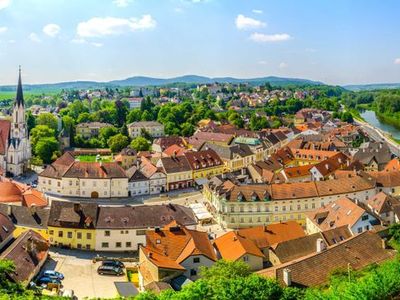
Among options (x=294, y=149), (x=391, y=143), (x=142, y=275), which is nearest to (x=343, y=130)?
(x=391, y=143)

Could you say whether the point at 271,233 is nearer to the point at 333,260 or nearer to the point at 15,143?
the point at 333,260

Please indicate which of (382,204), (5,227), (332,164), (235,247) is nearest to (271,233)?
(235,247)

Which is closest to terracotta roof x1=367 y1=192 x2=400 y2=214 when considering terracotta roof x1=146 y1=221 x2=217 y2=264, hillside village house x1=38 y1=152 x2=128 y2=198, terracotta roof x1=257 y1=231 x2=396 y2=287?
terracotta roof x1=257 y1=231 x2=396 y2=287

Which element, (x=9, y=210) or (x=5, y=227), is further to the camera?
(x=9, y=210)

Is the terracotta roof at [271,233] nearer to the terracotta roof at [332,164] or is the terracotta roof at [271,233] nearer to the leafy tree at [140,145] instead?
the terracotta roof at [332,164]

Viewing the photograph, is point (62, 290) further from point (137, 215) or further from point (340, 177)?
point (340, 177)
